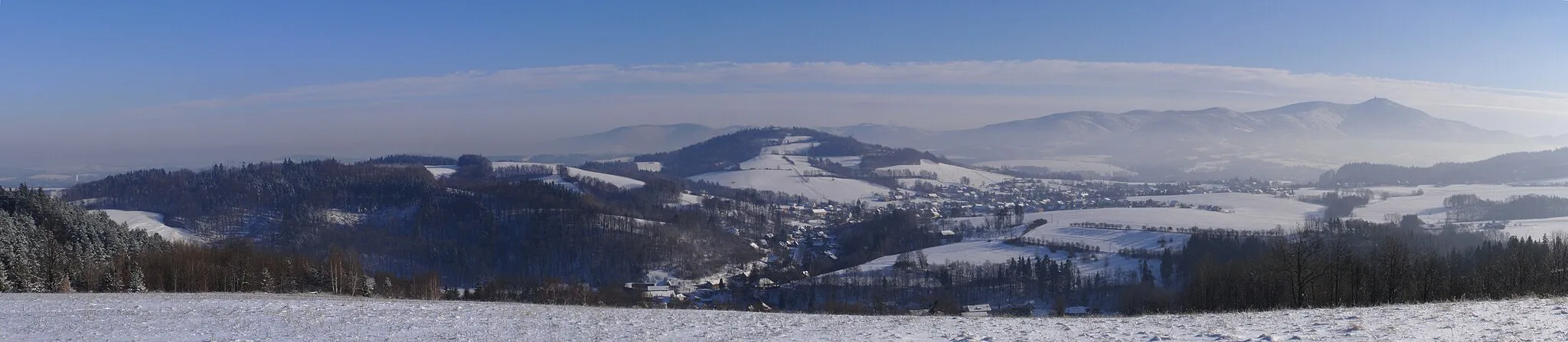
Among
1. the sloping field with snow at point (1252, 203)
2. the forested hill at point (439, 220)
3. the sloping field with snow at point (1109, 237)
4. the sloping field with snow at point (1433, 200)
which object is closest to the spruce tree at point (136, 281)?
the forested hill at point (439, 220)

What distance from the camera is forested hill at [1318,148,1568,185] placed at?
137250mm

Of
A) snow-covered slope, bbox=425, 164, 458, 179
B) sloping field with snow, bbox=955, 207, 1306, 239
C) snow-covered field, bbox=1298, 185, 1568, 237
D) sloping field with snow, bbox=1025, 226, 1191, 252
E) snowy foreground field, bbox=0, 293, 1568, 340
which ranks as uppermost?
snow-covered slope, bbox=425, 164, 458, 179

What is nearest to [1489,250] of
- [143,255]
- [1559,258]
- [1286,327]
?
[1559,258]

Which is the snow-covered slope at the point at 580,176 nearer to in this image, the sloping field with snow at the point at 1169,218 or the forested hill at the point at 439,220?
the forested hill at the point at 439,220

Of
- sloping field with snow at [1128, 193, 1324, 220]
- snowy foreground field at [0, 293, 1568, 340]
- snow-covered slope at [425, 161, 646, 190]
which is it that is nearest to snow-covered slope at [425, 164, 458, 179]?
snow-covered slope at [425, 161, 646, 190]

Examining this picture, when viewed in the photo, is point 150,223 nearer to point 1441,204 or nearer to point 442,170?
point 442,170

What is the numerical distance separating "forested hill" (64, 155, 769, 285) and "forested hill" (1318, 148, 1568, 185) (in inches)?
4895

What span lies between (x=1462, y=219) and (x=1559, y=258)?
2881 inches

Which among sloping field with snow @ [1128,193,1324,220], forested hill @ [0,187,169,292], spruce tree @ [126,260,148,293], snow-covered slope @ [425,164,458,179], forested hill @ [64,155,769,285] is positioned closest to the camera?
spruce tree @ [126,260,148,293]

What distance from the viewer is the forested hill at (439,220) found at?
8756 centimetres

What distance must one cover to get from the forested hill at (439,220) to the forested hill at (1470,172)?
124 meters

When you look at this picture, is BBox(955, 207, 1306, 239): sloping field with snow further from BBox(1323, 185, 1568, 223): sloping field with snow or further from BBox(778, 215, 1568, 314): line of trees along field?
BBox(778, 215, 1568, 314): line of trees along field

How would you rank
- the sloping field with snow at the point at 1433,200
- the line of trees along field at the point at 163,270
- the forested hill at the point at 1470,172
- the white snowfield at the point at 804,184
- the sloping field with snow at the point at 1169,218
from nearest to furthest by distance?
the line of trees along field at the point at 163,270 → the sloping field with snow at the point at 1169,218 → the sloping field with snow at the point at 1433,200 → the forested hill at the point at 1470,172 → the white snowfield at the point at 804,184

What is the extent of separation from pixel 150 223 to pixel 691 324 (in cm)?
10797
